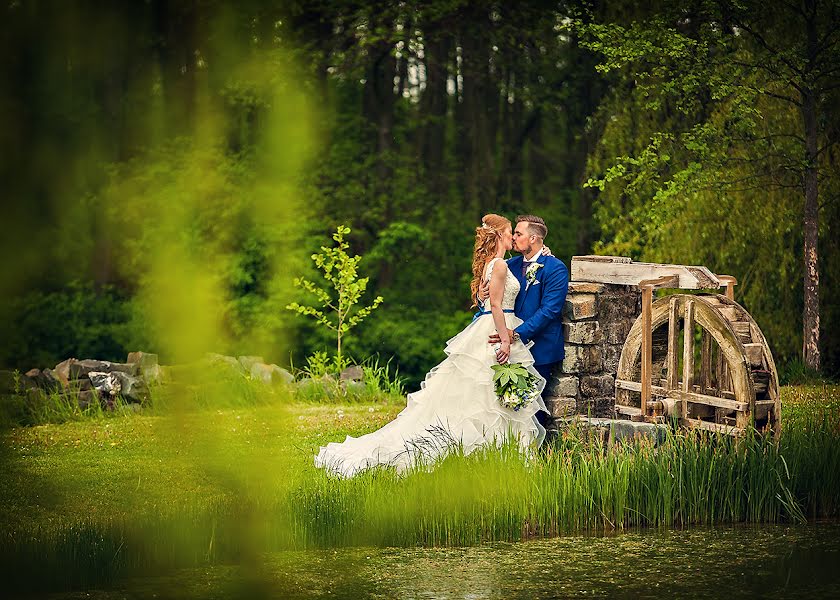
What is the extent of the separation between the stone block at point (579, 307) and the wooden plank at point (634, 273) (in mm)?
170

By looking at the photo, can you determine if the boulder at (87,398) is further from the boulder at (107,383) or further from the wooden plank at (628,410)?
the wooden plank at (628,410)

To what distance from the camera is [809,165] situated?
38.0 ft

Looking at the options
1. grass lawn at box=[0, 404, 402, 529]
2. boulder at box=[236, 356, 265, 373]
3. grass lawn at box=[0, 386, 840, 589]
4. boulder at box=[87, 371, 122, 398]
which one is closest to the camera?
grass lawn at box=[0, 386, 840, 589]

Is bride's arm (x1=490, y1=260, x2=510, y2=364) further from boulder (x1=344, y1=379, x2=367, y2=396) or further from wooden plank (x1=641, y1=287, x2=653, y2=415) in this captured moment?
boulder (x1=344, y1=379, x2=367, y2=396)

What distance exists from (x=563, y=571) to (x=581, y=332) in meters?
2.57

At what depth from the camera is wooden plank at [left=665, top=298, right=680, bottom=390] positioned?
732 centimetres

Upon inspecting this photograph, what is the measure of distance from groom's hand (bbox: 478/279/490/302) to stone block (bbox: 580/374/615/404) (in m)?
0.85

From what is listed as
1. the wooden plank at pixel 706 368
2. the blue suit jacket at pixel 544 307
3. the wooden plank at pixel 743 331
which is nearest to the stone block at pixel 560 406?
the blue suit jacket at pixel 544 307

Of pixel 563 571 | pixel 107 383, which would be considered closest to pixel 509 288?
pixel 563 571

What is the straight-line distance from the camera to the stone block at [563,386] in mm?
7195

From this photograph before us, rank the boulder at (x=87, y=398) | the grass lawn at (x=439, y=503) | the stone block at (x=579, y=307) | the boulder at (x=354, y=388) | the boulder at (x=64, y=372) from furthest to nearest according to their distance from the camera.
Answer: the boulder at (x=354, y=388), the boulder at (x=64, y=372), the boulder at (x=87, y=398), the stone block at (x=579, y=307), the grass lawn at (x=439, y=503)

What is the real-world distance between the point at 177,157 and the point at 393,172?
3654 mm

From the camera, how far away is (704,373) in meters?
7.75

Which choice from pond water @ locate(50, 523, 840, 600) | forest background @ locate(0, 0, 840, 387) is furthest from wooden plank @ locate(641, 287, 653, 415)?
forest background @ locate(0, 0, 840, 387)
